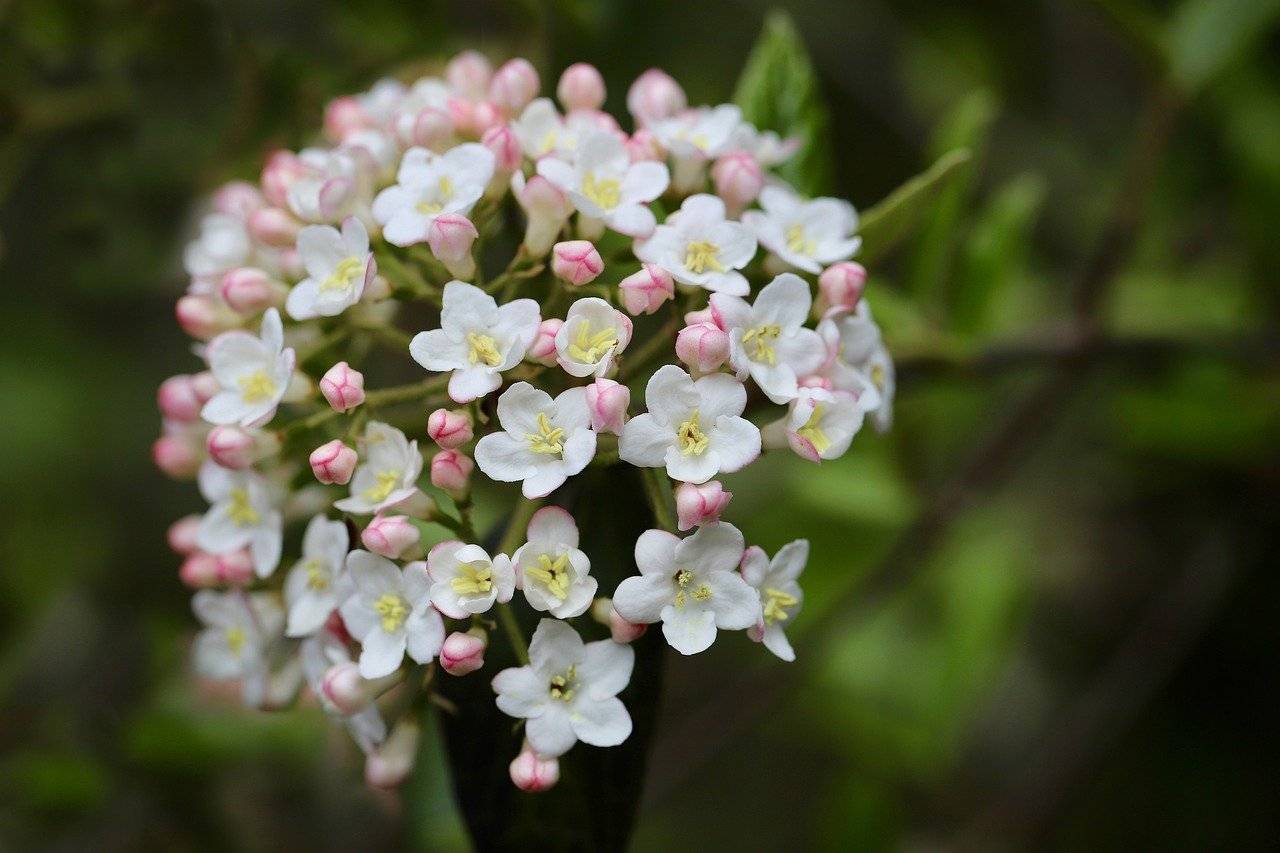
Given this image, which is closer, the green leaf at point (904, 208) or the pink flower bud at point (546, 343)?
the pink flower bud at point (546, 343)

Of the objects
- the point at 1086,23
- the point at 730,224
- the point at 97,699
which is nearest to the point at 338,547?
the point at 730,224

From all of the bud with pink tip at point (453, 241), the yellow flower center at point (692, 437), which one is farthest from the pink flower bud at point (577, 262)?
the yellow flower center at point (692, 437)

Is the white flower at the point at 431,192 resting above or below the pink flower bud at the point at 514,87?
below

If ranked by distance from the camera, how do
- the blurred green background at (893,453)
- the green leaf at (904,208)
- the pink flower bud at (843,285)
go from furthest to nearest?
the blurred green background at (893,453) < the green leaf at (904,208) < the pink flower bud at (843,285)

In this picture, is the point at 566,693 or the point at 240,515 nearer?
the point at 566,693

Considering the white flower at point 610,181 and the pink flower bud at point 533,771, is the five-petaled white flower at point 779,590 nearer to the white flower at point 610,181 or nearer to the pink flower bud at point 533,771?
the pink flower bud at point 533,771

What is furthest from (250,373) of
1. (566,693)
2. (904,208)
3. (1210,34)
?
(1210,34)

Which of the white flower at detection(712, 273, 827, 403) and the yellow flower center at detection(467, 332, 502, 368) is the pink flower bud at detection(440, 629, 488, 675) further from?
the white flower at detection(712, 273, 827, 403)

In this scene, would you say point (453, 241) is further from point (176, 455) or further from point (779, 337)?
point (176, 455)
